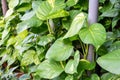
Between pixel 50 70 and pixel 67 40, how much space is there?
149 mm

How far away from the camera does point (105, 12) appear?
1.12m

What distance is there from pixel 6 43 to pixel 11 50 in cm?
6

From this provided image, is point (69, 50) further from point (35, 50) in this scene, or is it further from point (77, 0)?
point (35, 50)

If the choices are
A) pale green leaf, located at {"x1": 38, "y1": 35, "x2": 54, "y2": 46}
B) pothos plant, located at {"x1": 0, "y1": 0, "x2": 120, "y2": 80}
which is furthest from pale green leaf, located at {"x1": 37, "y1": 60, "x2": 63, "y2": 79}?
pale green leaf, located at {"x1": 38, "y1": 35, "x2": 54, "y2": 46}

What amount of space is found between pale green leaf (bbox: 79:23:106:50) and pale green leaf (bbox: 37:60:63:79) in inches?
7.6

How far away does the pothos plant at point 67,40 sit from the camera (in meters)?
0.85

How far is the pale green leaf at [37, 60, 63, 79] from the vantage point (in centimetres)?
95

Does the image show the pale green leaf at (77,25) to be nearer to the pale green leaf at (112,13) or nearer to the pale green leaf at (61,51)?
the pale green leaf at (61,51)

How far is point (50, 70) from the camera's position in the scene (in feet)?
3.18

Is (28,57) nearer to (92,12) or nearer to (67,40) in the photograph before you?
(67,40)

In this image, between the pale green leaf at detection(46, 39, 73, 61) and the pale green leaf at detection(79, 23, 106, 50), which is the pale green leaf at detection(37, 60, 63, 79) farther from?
the pale green leaf at detection(79, 23, 106, 50)

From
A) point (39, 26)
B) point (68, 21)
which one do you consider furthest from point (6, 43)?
point (68, 21)

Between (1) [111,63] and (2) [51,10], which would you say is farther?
(2) [51,10]

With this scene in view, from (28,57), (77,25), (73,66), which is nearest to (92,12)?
(77,25)
